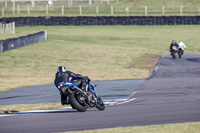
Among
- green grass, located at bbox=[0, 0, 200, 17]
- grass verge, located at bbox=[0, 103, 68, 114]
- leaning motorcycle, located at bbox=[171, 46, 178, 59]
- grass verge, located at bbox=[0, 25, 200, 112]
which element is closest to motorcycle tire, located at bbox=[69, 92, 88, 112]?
grass verge, located at bbox=[0, 103, 68, 114]

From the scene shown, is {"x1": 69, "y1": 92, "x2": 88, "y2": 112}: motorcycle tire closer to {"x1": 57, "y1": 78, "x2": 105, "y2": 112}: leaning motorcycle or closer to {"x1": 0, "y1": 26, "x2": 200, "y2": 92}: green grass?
{"x1": 57, "y1": 78, "x2": 105, "y2": 112}: leaning motorcycle

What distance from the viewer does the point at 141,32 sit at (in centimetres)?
5394

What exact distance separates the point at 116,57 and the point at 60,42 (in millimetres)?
11120

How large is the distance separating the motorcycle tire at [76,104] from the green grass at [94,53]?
9080 millimetres

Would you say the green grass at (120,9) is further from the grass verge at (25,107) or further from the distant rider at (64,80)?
the distant rider at (64,80)

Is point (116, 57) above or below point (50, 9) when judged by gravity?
below

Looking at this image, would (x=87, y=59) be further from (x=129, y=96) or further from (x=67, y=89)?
(x=67, y=89)

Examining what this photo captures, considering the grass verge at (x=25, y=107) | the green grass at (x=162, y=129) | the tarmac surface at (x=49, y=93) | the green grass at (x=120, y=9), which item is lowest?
the tarmac surface at (x=49, y=93)

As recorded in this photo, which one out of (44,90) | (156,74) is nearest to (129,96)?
(44,90)

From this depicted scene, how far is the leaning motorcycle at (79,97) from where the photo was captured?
1144 centimetres

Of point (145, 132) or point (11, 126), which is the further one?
point (11, 126)

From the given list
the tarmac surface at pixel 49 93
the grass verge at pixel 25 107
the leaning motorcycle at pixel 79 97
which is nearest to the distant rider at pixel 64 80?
the leaning motorcycle at pixel 79 97

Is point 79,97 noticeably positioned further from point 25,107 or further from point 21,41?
point 21,41

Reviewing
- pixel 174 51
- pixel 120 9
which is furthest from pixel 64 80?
pixel 120 9
